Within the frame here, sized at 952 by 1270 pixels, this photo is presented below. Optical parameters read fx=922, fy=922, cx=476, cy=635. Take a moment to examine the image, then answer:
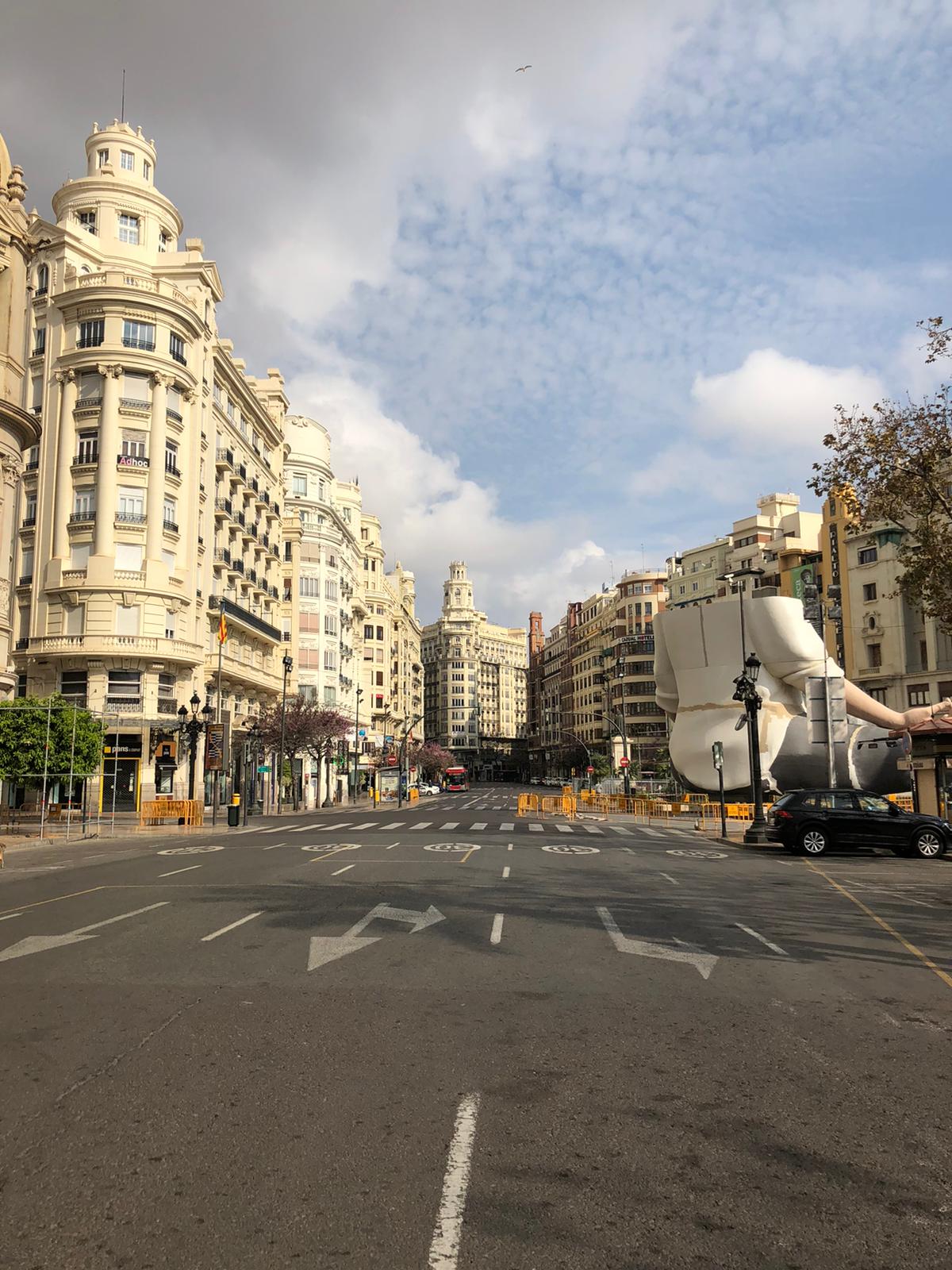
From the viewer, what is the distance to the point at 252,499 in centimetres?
6097

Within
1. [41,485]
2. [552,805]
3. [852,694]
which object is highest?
[41,485]

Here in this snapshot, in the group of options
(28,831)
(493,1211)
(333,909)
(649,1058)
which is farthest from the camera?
(28,831)

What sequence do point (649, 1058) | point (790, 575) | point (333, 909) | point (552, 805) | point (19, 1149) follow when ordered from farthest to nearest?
point (790, 575) → point (552, 805) → point (333, 909) → point (649, 1058) → point (19, 1149)

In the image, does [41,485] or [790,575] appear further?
[790,575]

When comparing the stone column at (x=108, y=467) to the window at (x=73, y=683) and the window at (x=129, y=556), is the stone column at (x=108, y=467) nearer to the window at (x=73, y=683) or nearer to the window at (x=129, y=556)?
the window at (x=129, y=556)

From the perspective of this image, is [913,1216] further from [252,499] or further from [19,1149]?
[252,499]

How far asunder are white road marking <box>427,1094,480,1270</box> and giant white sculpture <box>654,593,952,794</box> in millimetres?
39581

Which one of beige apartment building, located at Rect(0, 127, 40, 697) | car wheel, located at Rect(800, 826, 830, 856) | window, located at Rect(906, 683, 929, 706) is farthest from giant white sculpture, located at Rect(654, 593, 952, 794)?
beige apartment building, located at Rect(0, 127, 40, 697)

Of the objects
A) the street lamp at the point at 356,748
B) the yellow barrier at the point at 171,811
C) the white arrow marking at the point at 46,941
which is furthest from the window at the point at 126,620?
the white arrow marking at the point at 46,941

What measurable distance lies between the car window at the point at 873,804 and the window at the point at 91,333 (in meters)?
41.0

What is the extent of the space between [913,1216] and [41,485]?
1947 inches

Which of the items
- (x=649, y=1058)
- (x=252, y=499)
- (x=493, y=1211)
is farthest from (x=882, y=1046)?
(x=252, y=499)

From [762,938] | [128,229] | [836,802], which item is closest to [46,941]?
[762,938]

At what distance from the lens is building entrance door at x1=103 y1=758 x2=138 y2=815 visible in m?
44.2
